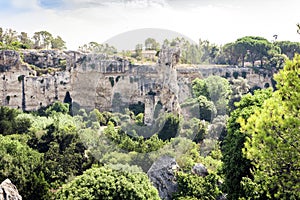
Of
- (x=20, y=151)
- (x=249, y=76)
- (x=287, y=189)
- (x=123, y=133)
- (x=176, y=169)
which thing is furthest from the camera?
(x=249, y=76)

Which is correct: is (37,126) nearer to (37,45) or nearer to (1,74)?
(1,74)

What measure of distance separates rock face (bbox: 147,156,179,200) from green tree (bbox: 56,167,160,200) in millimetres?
2230

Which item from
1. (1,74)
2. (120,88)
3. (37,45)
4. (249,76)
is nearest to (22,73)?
(1,74)

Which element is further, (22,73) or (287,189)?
(22,73)

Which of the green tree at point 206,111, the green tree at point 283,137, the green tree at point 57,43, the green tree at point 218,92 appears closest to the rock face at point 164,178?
the green tree at point 283,137

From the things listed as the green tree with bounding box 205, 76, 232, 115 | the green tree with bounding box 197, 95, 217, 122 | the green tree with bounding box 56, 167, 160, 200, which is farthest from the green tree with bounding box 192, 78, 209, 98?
the green tree with bounding box 56, 167, 160, 200

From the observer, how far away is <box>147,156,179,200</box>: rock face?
1222 cm

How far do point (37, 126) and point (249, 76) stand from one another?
23929mm

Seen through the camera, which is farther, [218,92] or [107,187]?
→ [218,92]

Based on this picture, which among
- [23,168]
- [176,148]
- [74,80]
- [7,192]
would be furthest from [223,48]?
[7,192]

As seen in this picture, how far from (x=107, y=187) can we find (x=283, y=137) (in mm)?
4746

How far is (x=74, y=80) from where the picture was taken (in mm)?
29391

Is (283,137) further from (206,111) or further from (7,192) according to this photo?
(206,111)

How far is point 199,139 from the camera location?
20.4m
